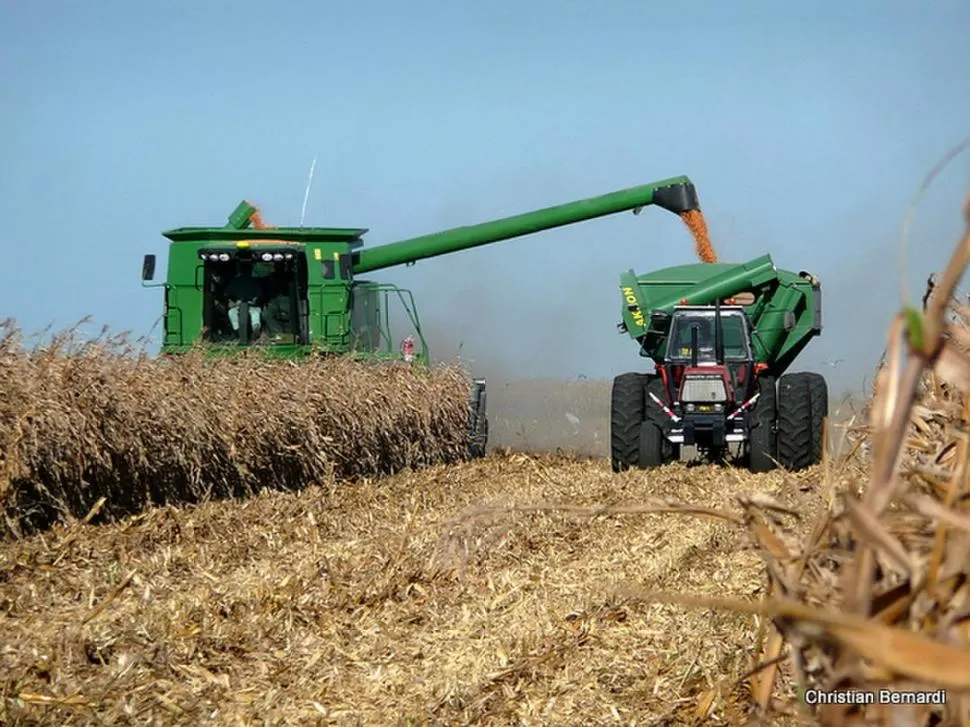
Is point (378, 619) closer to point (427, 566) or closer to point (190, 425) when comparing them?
point (427, 566)

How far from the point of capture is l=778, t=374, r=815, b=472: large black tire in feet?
44.7

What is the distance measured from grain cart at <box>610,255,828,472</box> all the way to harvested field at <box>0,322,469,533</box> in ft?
7.36

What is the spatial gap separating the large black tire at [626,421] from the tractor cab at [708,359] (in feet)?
1.23

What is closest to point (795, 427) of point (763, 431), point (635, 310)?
point (763, 431)

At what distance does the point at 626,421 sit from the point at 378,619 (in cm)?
813

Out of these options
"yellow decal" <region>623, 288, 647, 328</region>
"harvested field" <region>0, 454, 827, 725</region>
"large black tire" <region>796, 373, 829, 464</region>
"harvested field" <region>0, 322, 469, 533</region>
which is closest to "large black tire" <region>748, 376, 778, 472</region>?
"large black tire" <region>796, 373, 829, 464</region>

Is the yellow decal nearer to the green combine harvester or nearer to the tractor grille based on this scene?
the green combine harvester

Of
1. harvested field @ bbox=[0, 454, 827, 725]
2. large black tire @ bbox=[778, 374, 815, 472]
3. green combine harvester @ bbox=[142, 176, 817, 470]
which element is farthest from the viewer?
green combine harvester @ bbox=[142, 176, 817, 470]

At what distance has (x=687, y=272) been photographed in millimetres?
16062

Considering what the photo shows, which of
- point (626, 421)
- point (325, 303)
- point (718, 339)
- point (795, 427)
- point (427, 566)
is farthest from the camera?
point (325, 303)

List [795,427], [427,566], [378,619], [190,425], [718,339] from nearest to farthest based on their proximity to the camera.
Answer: [378,619] → [427,566] → [190,425] → [795,427] → [718,339]

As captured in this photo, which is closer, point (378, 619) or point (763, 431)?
point (378, 619)

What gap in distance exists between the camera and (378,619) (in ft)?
21.1

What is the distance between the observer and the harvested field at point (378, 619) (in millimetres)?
4832
